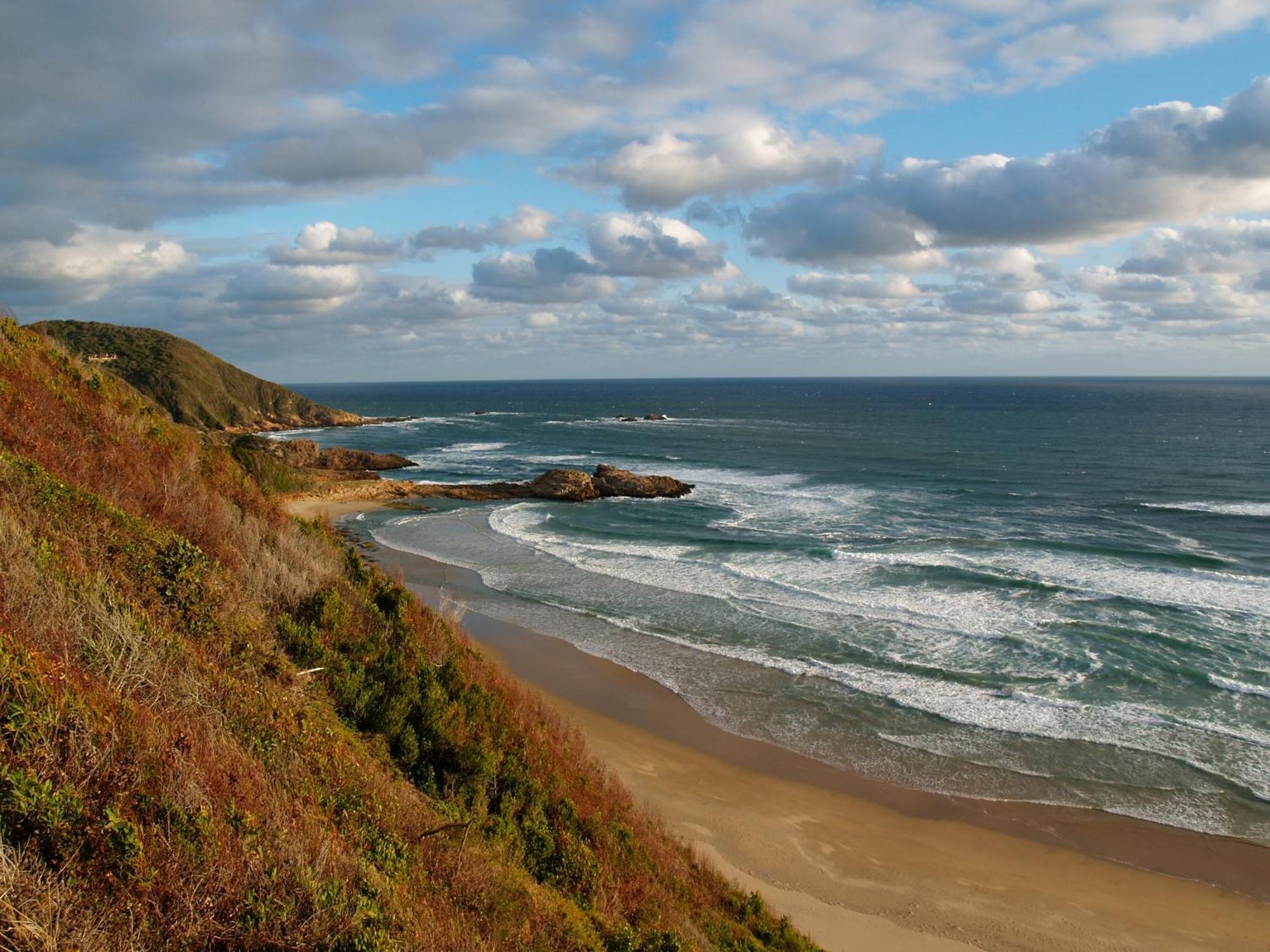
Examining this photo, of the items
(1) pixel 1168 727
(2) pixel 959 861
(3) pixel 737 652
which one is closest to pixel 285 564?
(2) pixel 959 861

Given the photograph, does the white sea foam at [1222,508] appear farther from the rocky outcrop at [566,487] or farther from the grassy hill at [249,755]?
the grassy hill at [249,755]

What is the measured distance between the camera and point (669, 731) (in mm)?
16344

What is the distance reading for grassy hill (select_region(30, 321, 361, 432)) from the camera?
74.5 metres

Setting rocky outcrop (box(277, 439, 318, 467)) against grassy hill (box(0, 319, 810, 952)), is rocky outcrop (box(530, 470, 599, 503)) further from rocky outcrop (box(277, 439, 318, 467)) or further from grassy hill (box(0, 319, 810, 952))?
grassy hill (box(0, 319, 810, 952))

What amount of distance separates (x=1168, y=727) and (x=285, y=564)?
1726 centimetres

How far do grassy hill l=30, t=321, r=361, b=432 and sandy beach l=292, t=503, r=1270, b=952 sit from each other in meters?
71.0

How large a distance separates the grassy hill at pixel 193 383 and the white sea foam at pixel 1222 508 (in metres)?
75.3

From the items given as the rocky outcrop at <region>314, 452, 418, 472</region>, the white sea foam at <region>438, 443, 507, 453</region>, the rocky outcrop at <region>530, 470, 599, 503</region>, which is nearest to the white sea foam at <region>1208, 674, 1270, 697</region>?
the rocky outcrop at <region>530, 470, 599, 503</region>

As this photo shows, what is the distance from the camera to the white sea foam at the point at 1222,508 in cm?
3647

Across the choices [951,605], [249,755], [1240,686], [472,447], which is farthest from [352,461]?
[249,755]

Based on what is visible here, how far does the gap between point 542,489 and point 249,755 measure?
3883 cm

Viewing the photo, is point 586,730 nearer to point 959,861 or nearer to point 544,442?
point 959,861

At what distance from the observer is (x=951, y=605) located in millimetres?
23109

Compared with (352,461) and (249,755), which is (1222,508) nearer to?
(249,755)
